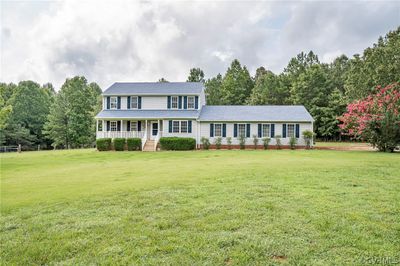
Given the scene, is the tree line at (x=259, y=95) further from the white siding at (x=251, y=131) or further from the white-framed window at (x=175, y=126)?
the white-framed window at (x=175, y=126)

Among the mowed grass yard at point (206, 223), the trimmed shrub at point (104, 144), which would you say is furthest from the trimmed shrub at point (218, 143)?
the mowed grass yard at point (206, 223)

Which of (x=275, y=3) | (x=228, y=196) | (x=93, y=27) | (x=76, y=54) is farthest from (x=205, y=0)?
(x=76, y=54)

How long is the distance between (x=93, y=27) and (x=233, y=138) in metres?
15.1

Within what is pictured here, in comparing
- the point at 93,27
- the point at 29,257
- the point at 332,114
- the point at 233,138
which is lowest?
the point at 29,257

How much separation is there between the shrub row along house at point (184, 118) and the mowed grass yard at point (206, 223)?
19.5m

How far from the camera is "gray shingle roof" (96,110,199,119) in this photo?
2955 centimetres

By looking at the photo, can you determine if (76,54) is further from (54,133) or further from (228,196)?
(228,196)

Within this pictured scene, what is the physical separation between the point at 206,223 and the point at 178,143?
21986 millimetres

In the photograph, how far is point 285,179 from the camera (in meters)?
9.37

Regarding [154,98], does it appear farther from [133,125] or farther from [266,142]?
[266,142]

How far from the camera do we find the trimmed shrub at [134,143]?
90.1 feet

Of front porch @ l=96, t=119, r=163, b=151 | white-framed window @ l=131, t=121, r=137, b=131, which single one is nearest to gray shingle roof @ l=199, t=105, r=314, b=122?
front porch @ l=96, t=119, r=163, b=151

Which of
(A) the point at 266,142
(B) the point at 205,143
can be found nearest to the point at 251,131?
(A) the point at 266,142

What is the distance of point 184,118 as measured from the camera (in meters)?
29.1
